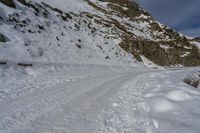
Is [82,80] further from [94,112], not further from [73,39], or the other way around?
[73,39]

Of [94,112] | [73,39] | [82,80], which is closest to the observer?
[94,112]

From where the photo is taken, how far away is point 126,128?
697 cm

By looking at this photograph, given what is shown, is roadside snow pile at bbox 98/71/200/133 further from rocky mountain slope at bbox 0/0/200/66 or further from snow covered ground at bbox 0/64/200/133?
rocky mountain slope at bbox 0/0/200/66

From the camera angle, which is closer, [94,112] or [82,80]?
[94,112]

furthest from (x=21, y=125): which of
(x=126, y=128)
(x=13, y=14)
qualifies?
(x=13, y=14)

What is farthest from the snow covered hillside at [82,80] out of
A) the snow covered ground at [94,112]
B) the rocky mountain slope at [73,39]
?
the rocky mountain slope at [73,39]

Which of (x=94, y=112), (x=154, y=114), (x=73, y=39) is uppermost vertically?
(x=73, y=39)

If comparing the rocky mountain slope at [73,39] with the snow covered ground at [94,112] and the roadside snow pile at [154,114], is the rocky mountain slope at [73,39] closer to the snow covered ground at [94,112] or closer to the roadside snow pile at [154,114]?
the snow covered ground at [94,112]

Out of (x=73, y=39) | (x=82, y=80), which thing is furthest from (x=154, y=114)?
(x=73, y=39)

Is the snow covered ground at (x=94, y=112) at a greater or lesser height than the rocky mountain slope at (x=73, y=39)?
lesser

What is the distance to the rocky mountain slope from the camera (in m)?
23.4

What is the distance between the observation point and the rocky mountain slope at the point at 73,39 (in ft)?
76.8

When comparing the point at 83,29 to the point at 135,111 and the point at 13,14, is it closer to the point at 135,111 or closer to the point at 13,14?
the point at 13,14

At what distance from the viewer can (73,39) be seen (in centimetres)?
3422
